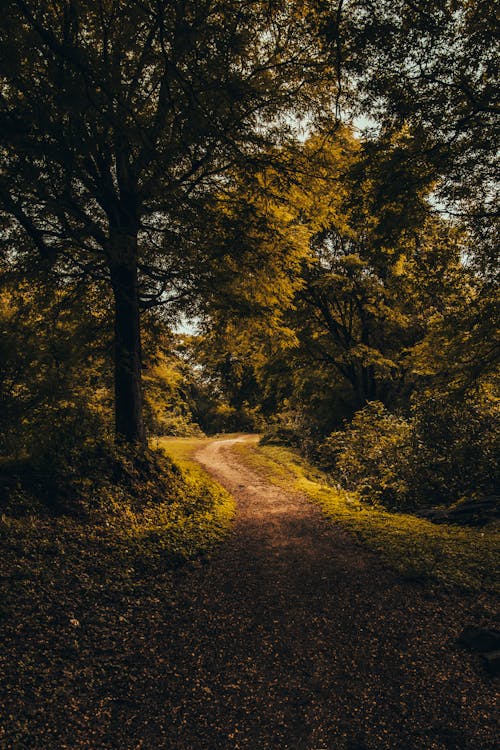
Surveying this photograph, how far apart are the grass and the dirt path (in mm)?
344

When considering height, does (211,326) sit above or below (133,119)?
below

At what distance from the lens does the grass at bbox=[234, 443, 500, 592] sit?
511cm

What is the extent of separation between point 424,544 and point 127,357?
671 cm

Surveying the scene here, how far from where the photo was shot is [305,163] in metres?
7.97

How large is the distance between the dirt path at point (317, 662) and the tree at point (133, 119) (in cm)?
481

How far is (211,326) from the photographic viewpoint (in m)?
10.1

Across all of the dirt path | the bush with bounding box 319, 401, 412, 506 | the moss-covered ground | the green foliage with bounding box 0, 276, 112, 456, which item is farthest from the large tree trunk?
the bush with bounding box 319, 401, 412, 506

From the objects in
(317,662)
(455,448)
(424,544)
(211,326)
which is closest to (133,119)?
(211,326)

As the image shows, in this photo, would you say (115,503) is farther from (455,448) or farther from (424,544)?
(455,448)

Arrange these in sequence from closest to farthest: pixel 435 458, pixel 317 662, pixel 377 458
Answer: pixel 317 662
pixel 435 458
pixel 377 458

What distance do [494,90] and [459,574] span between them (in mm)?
6507

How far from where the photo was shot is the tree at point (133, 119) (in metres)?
4.62

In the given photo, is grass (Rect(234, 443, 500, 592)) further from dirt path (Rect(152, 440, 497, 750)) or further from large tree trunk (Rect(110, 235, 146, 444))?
large tree trunk (Rect(110, 235, 146, 444))

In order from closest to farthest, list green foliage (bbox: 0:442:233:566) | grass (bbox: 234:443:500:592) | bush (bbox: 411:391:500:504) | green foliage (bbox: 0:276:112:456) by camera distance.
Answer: grass (bbox: 234:443:500:592), green foliage (bbox: 0:442:233:566), green foliage (bbox: 0:276:112:456), bush (bbox: 411:391:500:504)
